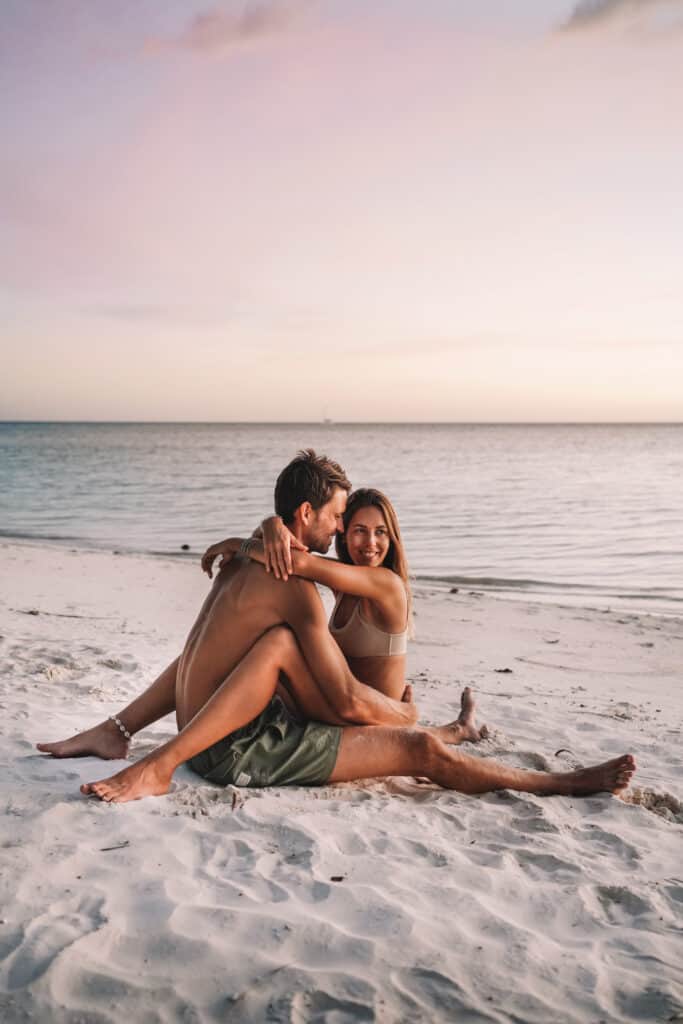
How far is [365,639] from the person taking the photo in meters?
4.50

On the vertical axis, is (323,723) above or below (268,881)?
above

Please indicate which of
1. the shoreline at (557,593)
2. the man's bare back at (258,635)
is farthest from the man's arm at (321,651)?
the shoreline at (557,593)

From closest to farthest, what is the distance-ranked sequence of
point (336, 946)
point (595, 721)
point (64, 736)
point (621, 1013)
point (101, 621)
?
point (621, 1013) → point (336, 946) → point (64, 736) → point (595, 721) → point (101, 621)

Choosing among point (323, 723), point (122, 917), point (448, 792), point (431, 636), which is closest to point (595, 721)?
point (448, 792)

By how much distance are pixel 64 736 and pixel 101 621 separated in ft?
13.2

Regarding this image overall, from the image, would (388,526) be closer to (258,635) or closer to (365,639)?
(365,639)

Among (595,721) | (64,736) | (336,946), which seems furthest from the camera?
(595,721)

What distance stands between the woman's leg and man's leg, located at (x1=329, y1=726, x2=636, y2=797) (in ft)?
1.63

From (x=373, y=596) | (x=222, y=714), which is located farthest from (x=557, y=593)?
(x=222, y=714)

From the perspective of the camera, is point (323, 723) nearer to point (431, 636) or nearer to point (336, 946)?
point (336, 946)

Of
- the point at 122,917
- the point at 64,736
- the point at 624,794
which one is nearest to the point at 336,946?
the point at 122,917

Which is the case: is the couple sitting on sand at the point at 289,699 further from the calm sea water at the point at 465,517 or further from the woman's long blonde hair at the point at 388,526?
the calm sea water at the point at 465,517

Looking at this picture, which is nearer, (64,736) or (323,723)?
(323,723)

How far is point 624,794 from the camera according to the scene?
4.20m
